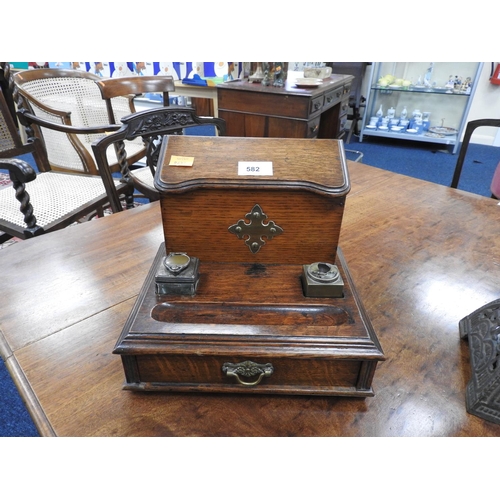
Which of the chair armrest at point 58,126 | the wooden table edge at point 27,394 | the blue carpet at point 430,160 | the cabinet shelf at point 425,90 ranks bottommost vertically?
the blue carpet at point 430,160

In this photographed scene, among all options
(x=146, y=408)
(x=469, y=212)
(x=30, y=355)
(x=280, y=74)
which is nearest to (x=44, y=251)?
(x=30, y=355)

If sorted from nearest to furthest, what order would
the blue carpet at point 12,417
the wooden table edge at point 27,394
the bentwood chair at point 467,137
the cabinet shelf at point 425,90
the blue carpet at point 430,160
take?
the wooden table edge at point 27,394 < the blue carpet at point 12,417 < the bentwood chair at point 467,137 < the blue carpet at point 430,160 < the cabinet shelf at point 425,90

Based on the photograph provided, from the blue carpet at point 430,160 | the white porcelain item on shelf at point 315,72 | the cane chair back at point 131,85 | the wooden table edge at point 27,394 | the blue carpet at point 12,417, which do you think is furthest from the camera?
the blue carpet at point 430,160

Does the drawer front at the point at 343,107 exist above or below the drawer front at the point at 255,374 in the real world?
below

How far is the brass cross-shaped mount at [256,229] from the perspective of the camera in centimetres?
62

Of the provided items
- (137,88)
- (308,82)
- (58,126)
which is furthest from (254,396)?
(308,82)

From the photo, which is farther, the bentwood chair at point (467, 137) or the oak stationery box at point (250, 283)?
the bentwood chair at point (467, 137)

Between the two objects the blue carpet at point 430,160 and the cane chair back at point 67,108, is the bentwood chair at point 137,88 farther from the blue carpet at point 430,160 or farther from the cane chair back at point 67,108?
the blue carpet at point 430,160

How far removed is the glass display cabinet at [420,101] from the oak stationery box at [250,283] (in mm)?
4065

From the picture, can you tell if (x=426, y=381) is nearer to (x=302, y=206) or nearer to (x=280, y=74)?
(x=302, y=206)

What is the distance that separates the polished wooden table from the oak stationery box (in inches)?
1.5

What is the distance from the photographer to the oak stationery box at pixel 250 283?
21.0 inches

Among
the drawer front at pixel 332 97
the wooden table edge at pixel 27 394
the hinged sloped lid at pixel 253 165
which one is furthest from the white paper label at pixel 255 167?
the drawer front at pixel 332 97
